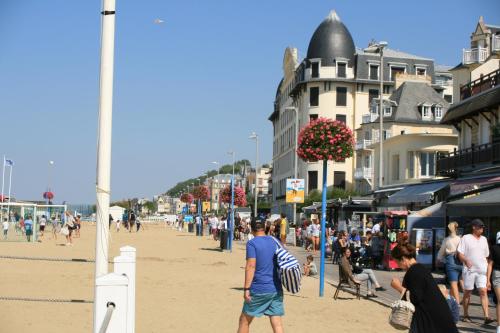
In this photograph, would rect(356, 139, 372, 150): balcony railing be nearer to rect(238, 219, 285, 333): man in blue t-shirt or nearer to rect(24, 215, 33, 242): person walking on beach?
rect(24, 215, 33, 242): person walking on beach

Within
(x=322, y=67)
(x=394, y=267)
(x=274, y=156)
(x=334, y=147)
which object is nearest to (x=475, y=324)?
(x=334, y=147)

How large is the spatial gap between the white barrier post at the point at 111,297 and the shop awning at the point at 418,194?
77.1 ft

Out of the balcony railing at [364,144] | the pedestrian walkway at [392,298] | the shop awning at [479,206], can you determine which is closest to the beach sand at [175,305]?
the pedestrian walkway at [392,298]

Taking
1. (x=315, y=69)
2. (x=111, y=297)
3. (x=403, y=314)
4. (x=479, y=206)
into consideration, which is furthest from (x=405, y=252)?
(x=315, y=69)

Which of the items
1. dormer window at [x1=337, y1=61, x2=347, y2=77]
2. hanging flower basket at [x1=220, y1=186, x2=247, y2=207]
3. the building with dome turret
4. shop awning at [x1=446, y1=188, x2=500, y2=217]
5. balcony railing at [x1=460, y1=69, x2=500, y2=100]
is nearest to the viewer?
shop awning at [x1=446, y1=188, x2=500, y2=217]

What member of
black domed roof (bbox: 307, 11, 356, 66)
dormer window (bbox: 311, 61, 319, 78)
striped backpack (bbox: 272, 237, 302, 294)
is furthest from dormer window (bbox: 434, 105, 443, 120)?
striped backpack (bbox: 272, 237, 302, 294)

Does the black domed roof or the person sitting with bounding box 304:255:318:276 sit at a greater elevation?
the black domed roof

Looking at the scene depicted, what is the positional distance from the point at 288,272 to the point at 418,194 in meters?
21.5

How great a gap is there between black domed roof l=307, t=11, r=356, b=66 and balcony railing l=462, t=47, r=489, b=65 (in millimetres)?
33623

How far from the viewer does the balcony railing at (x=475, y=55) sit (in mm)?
38156

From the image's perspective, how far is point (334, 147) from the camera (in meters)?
15.8

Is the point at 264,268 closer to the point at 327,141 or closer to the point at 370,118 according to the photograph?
the point at 327,141

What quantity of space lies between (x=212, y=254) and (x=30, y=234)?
13.1 meters

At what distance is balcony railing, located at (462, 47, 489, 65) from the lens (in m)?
38.2
